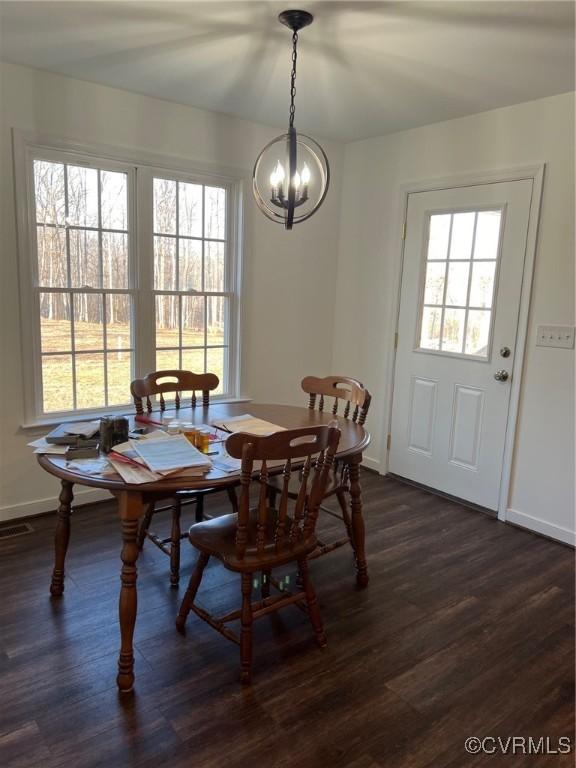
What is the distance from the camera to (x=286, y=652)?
2.09m

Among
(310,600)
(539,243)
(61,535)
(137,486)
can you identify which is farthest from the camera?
(539,243)

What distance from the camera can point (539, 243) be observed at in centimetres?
308

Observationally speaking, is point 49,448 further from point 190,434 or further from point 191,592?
point 191,592

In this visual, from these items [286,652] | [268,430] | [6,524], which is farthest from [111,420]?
[6,524]

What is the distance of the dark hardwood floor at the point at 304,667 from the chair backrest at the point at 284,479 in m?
0.49

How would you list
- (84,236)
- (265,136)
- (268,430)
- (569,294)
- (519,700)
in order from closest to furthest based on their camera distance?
1. (519,700)
2. (268,430)
3. (569,294)
4. (84,236)
5. (265,136)

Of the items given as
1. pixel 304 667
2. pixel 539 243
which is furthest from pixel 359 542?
pixel 539 243

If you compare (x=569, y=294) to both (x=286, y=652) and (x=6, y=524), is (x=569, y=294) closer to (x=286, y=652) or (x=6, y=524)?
(x=286, y=652)

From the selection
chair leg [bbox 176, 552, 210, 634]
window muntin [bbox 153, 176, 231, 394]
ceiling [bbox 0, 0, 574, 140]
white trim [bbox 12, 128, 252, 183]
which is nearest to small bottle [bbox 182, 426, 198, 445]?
chair leg [bbox 176, 552, 210, 634]

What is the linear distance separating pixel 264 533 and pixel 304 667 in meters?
0.57

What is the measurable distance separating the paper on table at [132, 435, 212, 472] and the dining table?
0.18 ft

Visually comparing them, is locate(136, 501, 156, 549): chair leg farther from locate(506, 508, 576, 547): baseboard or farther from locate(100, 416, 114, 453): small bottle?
locate(506, 508, 576, 547): baseboard

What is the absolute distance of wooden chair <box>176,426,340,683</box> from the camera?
1.75 m

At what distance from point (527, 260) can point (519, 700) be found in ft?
7.52
